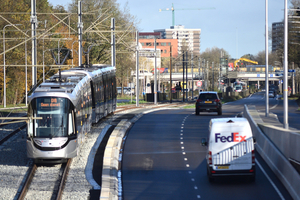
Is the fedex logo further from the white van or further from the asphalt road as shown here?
the asphalt road

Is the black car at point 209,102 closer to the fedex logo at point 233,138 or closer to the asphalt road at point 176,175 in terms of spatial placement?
the asphalt road at point 176,175

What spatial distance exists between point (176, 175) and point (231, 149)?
2834mm

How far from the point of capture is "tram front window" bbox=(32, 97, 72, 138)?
1725cm

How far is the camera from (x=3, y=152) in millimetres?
20000

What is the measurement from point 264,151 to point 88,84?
9.77 meters

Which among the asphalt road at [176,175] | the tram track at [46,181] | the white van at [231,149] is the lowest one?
the tram track at [46,181]

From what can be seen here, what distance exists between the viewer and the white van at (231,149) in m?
13.5

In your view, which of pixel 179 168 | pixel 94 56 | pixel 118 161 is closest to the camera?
pixel 179 168

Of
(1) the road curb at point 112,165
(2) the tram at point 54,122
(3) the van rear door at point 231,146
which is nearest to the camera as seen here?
(1) the road curb at point 112,165

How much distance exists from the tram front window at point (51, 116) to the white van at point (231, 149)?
6.38 m

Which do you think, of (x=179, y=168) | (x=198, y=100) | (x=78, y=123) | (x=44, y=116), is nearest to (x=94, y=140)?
(x=78, y=123)

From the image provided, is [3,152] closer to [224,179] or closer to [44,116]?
[44,116]

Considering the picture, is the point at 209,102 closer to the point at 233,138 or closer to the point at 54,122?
the point at 54,122

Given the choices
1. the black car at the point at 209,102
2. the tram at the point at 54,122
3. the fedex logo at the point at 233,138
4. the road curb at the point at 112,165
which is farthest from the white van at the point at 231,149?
the black car at the point at 209,102
